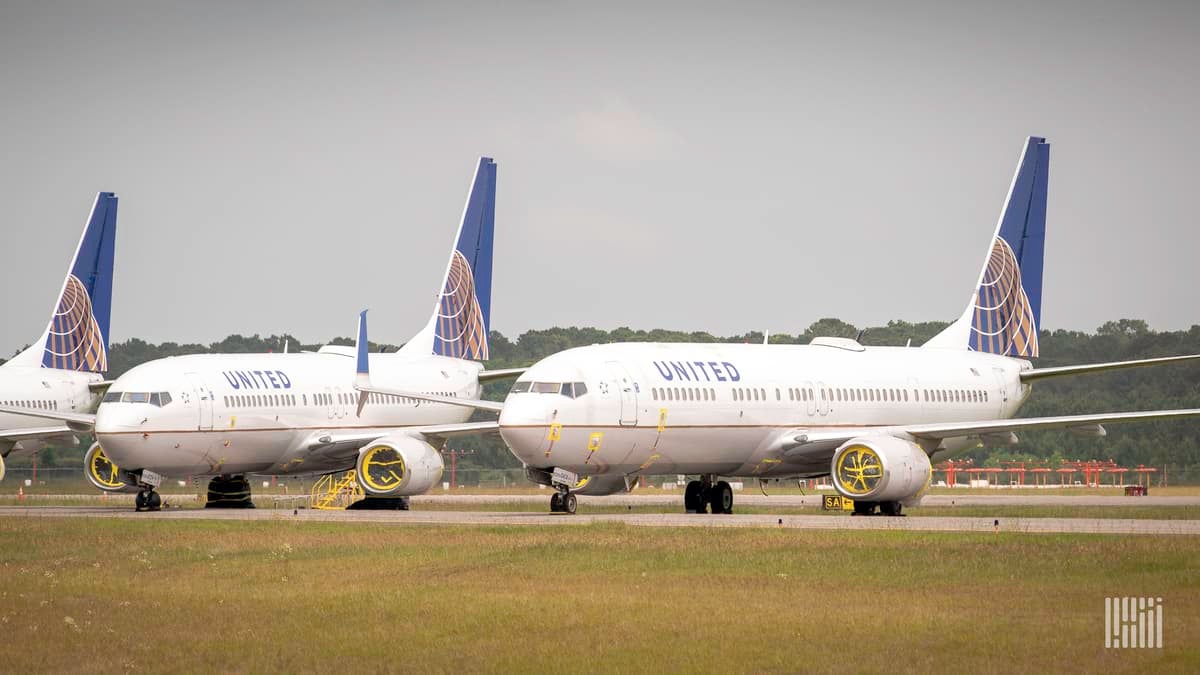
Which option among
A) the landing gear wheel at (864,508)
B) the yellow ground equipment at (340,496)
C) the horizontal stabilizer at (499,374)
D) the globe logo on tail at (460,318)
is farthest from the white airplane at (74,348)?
the landing gear wheel at (864,508)

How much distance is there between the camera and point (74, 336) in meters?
65.8

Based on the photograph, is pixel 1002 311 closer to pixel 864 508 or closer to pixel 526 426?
pixel 864 508

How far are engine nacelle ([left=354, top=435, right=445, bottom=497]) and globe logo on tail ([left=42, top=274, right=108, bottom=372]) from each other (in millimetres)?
18411

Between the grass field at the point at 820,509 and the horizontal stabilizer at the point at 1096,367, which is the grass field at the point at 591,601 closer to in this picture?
the grass field at the point at 820,509

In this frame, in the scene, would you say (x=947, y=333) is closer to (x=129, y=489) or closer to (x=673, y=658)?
(x=129, y=489)

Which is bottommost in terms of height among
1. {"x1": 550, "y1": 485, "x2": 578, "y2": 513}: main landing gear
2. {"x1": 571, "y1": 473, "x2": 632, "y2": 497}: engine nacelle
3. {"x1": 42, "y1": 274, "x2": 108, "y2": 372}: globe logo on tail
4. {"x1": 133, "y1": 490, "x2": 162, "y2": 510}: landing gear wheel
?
{"x1": 133, "y1": 490, "x2": 162, "y2": 510}: landing gear wheel

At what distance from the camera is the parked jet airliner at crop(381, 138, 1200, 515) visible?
42.7 metres

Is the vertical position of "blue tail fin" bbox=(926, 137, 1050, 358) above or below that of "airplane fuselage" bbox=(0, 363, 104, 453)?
above

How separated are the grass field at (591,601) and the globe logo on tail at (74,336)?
29.6 metres

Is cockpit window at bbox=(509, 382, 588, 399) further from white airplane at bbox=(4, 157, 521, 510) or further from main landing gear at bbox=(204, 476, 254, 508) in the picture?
main landing gear at bbox=(204, 476, 254, 508)

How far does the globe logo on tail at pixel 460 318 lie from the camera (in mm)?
64125

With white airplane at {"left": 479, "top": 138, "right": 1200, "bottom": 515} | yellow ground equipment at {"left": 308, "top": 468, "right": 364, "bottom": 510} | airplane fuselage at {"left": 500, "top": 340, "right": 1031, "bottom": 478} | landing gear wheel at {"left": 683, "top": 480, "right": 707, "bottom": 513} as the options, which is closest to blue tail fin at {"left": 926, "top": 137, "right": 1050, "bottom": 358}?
white airplane at {"left": 479, "top": 138, "right": 1200, "bottom": 515}

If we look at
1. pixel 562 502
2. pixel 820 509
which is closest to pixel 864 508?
pixel 820 509

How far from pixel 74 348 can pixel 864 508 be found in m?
32.2
